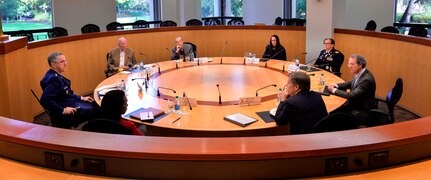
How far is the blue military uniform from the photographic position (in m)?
4.28

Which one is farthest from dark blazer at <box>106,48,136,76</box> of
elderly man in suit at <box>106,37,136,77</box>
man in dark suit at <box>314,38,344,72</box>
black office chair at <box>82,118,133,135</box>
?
black office chair at <box>82,118,133,135</box>

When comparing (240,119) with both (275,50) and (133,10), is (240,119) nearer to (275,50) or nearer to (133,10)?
(275,50)

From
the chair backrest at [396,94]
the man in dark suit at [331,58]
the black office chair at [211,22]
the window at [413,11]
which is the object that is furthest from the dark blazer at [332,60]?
the black office chair at [211,22]

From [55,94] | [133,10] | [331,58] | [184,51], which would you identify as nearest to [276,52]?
[331,58]

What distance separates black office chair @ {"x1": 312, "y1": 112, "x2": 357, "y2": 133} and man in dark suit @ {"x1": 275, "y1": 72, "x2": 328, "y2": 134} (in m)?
0.16

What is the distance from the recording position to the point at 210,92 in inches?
182

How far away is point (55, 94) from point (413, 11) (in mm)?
9249

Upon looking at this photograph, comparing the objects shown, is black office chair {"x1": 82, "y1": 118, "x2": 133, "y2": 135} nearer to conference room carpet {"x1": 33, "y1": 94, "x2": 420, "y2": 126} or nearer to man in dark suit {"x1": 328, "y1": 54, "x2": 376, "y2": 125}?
man in dark suit {"x1": 328, "y1": 54, "x2": 376, "y2": 125}

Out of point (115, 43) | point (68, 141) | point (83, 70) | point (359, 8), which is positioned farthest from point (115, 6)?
point (68, 141)

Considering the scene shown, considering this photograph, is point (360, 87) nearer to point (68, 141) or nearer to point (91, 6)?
point (68, 141)

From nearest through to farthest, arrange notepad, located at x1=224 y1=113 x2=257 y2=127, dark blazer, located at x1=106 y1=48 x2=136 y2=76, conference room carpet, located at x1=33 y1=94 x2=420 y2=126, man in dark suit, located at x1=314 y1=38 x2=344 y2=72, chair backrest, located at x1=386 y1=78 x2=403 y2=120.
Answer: notepad, located at x1=224 y1=113 x2=257 y2=127 → chair backrest, located at x1=386 y1=78 x2=403 y2=120 → conference room carpet, located at x1=33 y1=94 x2=420 y2=126 → man in dark suit, located at x1=314 y1=38 x2=344 y2=72 → dark blazer, located at x1=106 y1=48 x2=136 y2=76

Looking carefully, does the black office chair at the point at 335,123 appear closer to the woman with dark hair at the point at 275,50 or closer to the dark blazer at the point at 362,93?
the dark blazer at the point at 362,93

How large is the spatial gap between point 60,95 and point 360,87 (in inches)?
124

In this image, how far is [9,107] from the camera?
4703 mm
